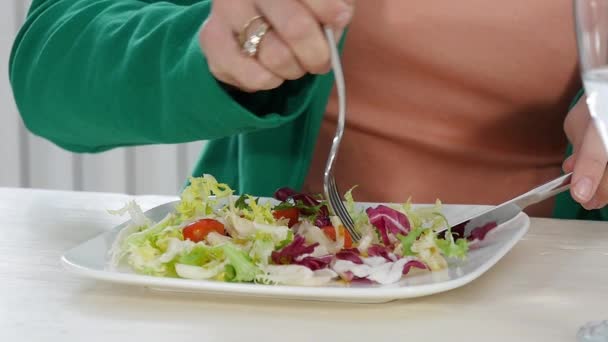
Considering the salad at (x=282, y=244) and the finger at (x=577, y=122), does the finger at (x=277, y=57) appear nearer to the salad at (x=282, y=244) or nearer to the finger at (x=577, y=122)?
the salad at (x=282, y=244)

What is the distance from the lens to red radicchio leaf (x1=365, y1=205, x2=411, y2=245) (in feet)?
2.34

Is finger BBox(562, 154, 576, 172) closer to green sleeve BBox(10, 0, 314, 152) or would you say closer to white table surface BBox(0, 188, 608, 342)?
white table surface BBox(0, 188, 608, 342)

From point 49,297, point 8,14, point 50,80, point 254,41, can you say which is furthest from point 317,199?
point 8,14

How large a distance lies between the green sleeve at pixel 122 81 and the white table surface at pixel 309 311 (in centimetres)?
20

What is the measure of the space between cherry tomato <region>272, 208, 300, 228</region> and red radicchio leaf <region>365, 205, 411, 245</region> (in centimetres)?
7

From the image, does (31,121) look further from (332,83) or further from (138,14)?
(332,83)

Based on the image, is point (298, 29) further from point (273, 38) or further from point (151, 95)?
point (151, 95)

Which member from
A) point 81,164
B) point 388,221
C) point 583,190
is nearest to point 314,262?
point 388,221

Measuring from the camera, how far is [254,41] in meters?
0.69

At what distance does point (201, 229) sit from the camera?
0.69 metres

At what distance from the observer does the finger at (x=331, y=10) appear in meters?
0.65

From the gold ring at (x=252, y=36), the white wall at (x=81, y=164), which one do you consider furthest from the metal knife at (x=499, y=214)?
the white wall at (x=81, y=164)

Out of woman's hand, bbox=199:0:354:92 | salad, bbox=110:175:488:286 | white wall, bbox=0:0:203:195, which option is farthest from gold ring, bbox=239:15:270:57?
white wall, bbox=0:0:203:195

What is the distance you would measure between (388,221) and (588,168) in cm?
A: 19
